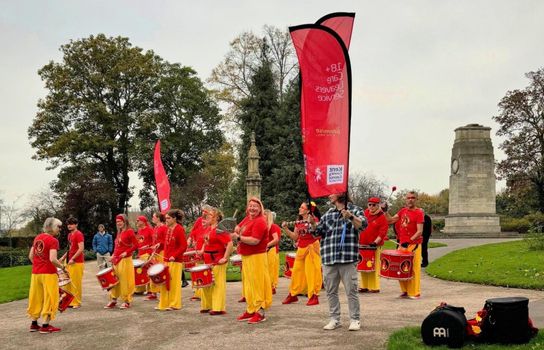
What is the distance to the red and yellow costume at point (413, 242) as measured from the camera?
41.1 ft

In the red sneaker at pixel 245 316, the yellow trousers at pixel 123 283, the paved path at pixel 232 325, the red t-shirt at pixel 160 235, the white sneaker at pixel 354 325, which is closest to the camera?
the paved path at pixel 232 325

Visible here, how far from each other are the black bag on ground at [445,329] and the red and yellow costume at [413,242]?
5068 mm

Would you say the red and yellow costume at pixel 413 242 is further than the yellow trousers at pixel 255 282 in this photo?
Yes

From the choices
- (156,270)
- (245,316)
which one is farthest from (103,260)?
(245,316)

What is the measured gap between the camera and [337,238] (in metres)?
9.20

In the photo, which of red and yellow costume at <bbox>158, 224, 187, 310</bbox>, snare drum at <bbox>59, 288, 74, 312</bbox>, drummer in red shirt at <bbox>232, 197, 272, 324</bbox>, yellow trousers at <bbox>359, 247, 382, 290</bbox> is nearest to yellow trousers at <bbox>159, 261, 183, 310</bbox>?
red and yellow costume at <bbox>158, 224, 187, 310</bbox>

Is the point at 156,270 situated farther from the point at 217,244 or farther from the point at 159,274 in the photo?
the point at 217,244

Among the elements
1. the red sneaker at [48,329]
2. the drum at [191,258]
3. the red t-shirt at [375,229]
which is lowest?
the red sneaker at [48,329]

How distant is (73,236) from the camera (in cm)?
1310

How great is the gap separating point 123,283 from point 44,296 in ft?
9.57

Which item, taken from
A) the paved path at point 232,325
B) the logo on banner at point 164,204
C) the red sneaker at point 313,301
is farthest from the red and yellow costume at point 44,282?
the logo on banner at point 164,204

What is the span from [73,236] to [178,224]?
2482 mm

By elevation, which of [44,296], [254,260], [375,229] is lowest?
[44,296]

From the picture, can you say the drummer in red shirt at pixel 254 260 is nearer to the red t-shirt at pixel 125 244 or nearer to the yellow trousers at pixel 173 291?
the yellow trousers at pixel 173 291
